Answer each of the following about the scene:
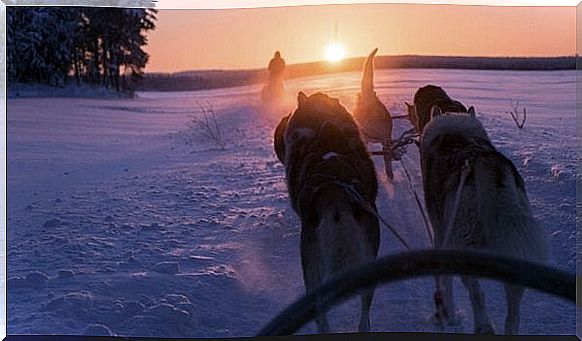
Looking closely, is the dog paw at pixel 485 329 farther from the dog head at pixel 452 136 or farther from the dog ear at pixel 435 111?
the dog ear at pixel 435 111

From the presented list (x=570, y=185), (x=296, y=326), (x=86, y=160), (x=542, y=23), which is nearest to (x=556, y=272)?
(x=296, y=326)

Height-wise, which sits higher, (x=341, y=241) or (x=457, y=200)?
(x=457, y=200)

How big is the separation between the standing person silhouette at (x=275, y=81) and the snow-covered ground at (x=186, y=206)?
7cm

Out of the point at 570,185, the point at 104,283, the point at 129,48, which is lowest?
the point at 104,283

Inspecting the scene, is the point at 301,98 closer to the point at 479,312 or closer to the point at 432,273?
the point at 479,312

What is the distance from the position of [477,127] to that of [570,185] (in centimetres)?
52

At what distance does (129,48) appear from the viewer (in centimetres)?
418

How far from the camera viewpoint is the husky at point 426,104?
4.12 metres

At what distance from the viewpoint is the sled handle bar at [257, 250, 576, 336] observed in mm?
2826

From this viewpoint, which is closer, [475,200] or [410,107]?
[475,200]

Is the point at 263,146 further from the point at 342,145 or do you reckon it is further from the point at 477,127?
the point at 477,127

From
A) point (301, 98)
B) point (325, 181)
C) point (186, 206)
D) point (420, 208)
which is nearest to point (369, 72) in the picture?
point (301, 98)

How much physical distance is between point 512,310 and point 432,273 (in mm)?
1110

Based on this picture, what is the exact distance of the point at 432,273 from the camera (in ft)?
9.84
